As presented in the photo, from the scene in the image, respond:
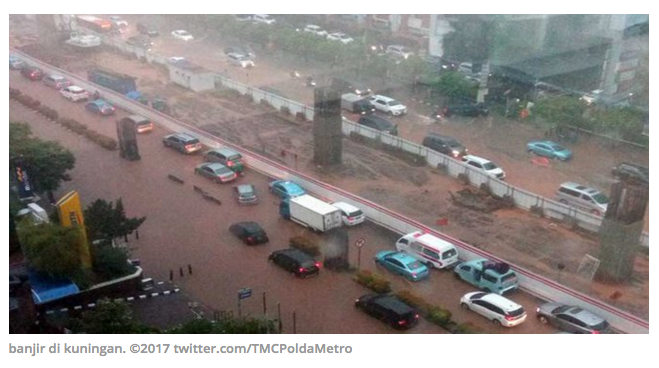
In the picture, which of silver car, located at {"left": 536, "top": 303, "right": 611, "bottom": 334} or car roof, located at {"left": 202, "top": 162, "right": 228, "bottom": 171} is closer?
silver car, located at {"left": 536, "top": 303, "right": 611, "bottom": 334}

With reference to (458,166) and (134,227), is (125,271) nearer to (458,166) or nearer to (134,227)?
(134,227)

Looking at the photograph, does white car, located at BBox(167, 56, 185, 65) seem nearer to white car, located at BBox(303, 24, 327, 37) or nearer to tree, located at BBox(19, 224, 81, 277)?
white car, located at BBox(303, 24, 327, 37)

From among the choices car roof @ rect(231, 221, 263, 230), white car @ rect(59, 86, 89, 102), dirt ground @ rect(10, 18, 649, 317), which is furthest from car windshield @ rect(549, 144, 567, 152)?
white car @ rect(59, 86, 89, 102)

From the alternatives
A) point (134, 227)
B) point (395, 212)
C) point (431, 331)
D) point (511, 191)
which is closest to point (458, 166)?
point (511, 191)

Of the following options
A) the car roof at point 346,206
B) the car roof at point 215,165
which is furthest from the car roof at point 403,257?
the car roof at point 215,165

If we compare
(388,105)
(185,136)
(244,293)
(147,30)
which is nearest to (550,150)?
(388,105)

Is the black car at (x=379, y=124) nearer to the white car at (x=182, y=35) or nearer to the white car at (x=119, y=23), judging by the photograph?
the white car at (x=119, y=23)
